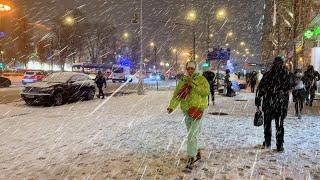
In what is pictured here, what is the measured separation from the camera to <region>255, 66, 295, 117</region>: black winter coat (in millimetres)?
7562

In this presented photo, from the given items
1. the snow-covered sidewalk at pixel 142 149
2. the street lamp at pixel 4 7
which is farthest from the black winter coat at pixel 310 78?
the street lamp at pixel 4 7

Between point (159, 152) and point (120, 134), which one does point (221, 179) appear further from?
point (120, 134)

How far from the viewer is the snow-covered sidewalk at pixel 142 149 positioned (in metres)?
6.24

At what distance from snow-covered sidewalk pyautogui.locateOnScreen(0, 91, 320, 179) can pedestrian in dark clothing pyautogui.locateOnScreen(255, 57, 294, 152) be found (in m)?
0.70

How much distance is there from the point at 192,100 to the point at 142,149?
6.51 feet

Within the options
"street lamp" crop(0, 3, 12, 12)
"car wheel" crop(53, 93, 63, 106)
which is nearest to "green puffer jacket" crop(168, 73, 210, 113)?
"car wheel" crop(53, 93, 63, 106)

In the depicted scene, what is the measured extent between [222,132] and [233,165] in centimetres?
339

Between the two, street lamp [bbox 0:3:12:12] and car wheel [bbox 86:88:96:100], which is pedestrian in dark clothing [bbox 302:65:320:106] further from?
street lamp [bbox 0:3:12:12]

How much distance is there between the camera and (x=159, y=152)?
302 inches

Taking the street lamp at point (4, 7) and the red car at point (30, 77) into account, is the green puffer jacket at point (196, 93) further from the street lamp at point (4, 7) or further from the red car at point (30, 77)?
the red car at point (30, 77)

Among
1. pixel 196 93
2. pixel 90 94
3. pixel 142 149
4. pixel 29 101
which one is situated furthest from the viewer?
pixel 90 94

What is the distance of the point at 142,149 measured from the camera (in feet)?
26.1

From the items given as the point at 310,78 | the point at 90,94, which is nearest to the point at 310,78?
the point at 310,78

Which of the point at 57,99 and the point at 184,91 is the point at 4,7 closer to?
the point at 57,99
